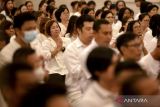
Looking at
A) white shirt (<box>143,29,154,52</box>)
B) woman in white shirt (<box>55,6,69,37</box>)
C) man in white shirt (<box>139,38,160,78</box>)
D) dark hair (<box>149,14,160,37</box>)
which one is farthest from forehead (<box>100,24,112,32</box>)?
woman in white shirt (<box>55,6,69,37</box>)

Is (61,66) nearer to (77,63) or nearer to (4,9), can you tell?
(77,63)

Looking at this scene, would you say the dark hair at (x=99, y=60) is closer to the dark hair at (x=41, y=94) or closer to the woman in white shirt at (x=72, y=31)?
the dark hair at (x=41, y=94)

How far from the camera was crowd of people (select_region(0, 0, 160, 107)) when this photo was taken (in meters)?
2.64

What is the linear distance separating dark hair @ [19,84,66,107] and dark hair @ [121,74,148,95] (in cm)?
53

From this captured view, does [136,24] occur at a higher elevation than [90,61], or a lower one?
lower

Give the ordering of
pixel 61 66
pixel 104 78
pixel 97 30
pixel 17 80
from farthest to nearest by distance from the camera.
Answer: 1. pixel 61 66
2. pixel 97 30
3. pixel 104 78
4. pixel 17 80

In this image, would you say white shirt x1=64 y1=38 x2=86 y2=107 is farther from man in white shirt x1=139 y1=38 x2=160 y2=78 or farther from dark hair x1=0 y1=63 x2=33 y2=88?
dark hair x1=0 y1=63 x2=33 y2=88

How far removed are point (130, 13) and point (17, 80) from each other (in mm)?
5501

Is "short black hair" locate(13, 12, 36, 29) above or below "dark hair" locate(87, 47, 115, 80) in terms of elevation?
above

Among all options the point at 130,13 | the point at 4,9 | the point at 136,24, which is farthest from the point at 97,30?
the point at 4,9

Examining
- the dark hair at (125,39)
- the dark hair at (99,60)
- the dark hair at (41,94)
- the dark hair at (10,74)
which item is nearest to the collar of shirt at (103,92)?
the dark hair at (99,60)

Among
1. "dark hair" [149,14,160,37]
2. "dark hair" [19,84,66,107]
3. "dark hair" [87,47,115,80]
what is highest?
"dark hair" [19,84,66,107]

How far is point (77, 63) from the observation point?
14.7 feet

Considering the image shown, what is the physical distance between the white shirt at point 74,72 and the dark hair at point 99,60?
1256 mm
